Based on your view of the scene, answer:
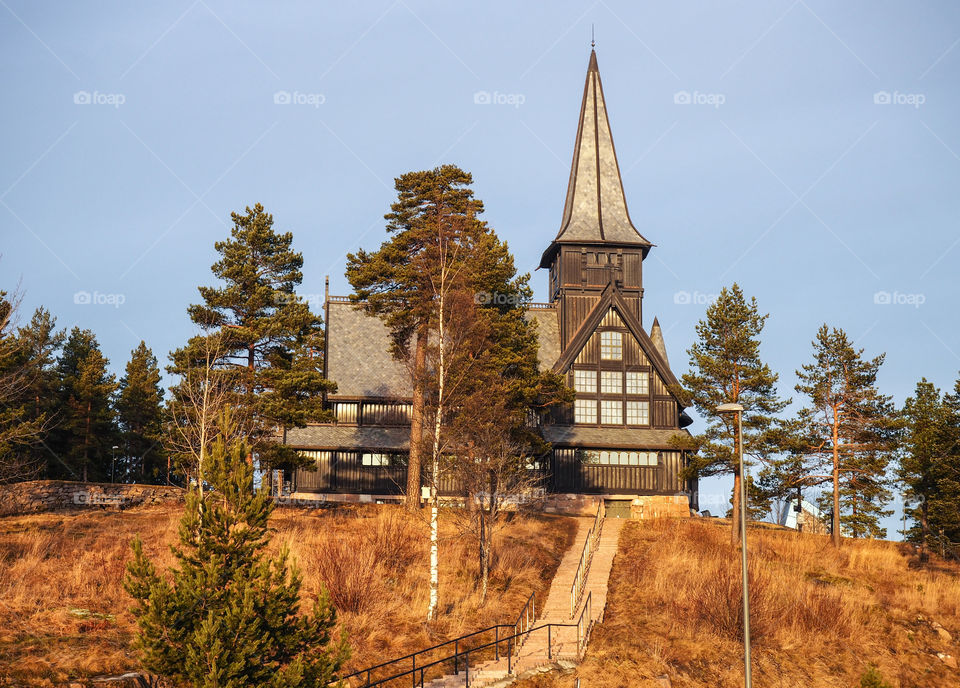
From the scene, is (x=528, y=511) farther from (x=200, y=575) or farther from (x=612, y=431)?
(x=200, y=575)

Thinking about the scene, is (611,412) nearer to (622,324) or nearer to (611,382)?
(611,382)

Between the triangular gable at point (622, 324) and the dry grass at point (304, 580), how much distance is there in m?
13.0

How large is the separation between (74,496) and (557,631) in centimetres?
2203

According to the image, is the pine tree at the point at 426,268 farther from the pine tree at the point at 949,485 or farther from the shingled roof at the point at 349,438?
the pine tree at the point at 949,485

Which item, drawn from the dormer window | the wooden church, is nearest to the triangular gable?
the wooden church

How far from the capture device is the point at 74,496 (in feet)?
127

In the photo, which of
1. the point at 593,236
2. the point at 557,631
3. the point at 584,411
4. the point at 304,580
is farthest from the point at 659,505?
the point at 304,580

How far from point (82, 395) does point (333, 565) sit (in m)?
29.2

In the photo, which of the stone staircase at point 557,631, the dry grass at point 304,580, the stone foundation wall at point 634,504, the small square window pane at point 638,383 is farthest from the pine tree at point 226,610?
the small square window pane at point 638,383

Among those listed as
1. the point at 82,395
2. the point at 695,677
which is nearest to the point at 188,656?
the point at 695,677

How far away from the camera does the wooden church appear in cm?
4688

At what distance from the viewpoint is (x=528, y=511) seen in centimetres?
4319

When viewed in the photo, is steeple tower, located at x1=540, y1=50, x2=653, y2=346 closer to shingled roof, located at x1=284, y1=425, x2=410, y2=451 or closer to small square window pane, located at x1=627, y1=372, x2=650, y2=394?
small square window pane, located at x1=627, y1=372, x2=650, y2=394

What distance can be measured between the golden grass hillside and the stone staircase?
45 cm
